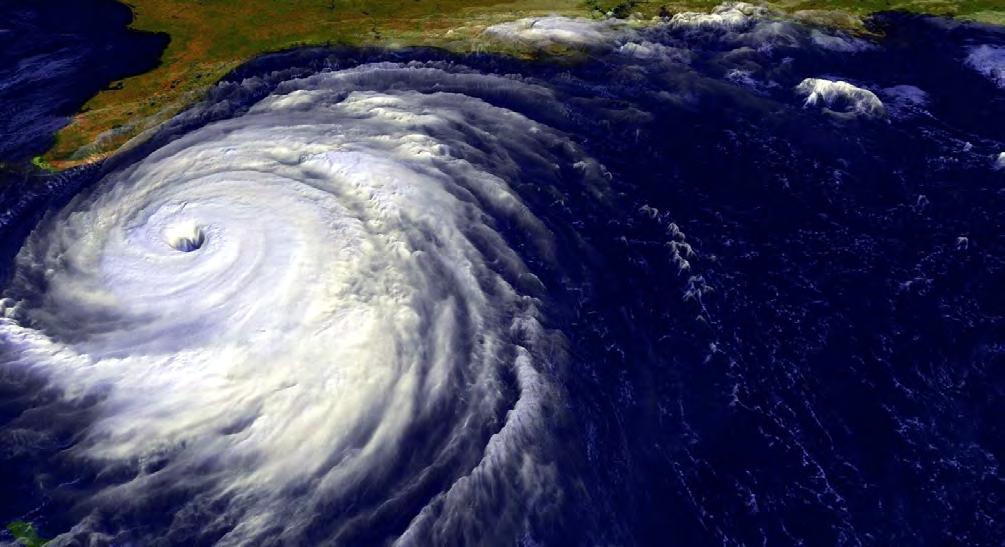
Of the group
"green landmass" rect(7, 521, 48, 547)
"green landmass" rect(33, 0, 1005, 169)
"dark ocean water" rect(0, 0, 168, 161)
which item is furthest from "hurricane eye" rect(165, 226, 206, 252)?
"green landmass" rect(7, 521, 48, 547)

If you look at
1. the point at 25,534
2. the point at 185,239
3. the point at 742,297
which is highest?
the point at 185,239

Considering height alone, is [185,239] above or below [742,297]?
above

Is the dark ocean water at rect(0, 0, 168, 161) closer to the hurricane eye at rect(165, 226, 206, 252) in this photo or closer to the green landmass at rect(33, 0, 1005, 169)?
the green landmass at rect(33, 0, 1005, 169)

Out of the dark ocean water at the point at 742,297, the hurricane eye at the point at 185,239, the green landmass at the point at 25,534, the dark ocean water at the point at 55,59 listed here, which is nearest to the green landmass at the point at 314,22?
the dark ocean water at the point at 55,59

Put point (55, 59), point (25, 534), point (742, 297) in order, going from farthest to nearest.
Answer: point (55, 59) → point (742, 297) → point (25, 534)

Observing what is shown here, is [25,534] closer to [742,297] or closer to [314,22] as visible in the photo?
[742,297]

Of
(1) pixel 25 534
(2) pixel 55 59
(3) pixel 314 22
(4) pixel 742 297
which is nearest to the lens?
(1) pixel 25 534

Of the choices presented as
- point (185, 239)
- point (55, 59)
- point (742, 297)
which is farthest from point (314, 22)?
point (742, 297)
